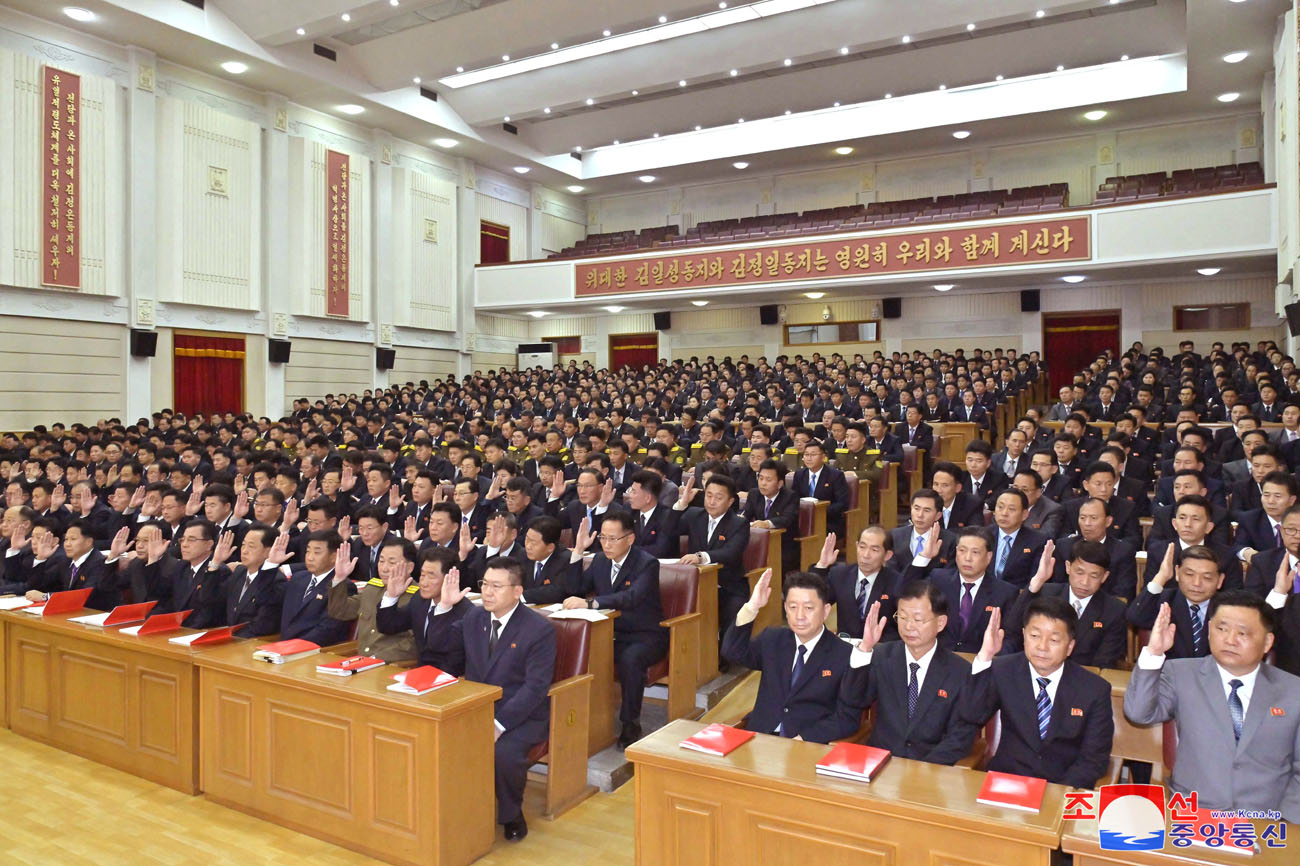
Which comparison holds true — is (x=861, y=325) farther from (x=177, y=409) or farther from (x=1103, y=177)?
(x=177, y=409)

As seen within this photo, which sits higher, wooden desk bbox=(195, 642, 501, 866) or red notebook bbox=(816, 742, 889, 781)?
red notebook bbox=(816, 742, 889, 781)

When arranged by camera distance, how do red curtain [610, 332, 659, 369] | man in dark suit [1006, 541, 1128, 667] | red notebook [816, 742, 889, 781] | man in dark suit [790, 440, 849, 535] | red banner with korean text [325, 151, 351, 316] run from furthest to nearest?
1. red curtain [610, 332, 659, 369]
2. red banner with korean text [325, 151, 351, 316]
3. man in dark suit [790, 440, 849, 535]
4. man in dark suit [1006, 541, 1128, 667]
5. red notebook [816, 742, 889, 781]

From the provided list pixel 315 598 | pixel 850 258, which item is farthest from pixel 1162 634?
pixel 850 258

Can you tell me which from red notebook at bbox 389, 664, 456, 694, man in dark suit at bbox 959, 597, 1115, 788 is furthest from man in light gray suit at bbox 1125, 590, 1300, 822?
red notebook at bbox 389, 664, 456, 694

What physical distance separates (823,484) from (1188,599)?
2429 millimetres

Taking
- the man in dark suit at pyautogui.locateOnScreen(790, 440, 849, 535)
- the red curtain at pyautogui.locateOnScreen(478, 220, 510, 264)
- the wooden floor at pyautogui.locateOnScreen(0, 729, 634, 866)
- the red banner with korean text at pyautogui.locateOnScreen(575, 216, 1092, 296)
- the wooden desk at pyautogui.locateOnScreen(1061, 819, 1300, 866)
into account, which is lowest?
the wooden floor at pyautogui.locateOnScreen(0, 729, 634, 866)

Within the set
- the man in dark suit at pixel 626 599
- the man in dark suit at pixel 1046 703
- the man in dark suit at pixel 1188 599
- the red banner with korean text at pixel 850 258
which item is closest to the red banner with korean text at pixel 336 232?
the red banner with korean text at pixel 850 258

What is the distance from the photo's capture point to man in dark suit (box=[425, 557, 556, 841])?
8.17ft

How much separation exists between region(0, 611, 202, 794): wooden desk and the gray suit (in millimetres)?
2671

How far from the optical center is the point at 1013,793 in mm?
1650

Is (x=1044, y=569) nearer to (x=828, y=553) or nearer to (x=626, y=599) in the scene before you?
(x=828, y=553)

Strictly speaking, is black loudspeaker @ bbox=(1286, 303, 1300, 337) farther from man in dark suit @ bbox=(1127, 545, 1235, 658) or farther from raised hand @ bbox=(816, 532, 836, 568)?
raised hand @ bbox=(816, 532, 836, 568)

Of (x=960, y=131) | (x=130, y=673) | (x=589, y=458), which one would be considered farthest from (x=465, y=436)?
(x=960, y=131)

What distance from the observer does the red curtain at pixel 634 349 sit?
13.9m
